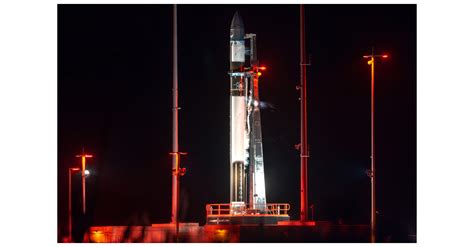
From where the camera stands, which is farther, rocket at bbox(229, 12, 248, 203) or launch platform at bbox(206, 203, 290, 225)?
rocket at bbox(229, 12, 248, 203)

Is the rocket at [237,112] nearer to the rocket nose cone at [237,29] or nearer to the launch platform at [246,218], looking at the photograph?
the rocket nose cone at [237,29]

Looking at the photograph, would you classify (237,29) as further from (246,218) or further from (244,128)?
(246,218)

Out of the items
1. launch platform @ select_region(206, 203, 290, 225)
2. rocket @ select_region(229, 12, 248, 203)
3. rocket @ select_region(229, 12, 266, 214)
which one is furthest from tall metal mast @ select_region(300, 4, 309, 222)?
rocket @ select_region(229, 12, 248, 203)

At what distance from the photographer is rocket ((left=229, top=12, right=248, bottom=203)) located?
53219 mm

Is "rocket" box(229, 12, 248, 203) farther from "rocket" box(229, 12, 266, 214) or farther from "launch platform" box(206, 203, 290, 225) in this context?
"launch platform" box(206, 203, 290, 225)

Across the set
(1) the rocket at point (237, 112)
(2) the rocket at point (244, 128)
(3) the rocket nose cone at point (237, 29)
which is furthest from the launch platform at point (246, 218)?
(3) the rocket nose cone at point (237, 29)

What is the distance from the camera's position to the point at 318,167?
205 ft


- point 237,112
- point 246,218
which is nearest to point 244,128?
point 237,112

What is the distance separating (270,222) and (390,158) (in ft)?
45.6

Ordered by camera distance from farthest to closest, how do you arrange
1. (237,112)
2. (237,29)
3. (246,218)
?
(237,112) → (237,29) → (246,218)

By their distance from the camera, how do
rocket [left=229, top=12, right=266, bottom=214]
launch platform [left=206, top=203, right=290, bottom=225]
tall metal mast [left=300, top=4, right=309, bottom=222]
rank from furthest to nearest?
rocket [left=229, top=12, right=266, bottom=214] → launch platform [left=206, top=203, right=290, bottom=225] → tall metal mast [left=300, top=4, right=309, bottom=222]

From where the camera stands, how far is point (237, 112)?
5353 centimetres

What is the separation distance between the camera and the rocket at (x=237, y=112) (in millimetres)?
53219

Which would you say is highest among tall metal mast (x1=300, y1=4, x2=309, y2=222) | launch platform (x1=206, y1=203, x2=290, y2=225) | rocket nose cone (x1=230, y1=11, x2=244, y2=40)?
rocket nose cone (x1=230, y1=11, x2=244, y2=40)
